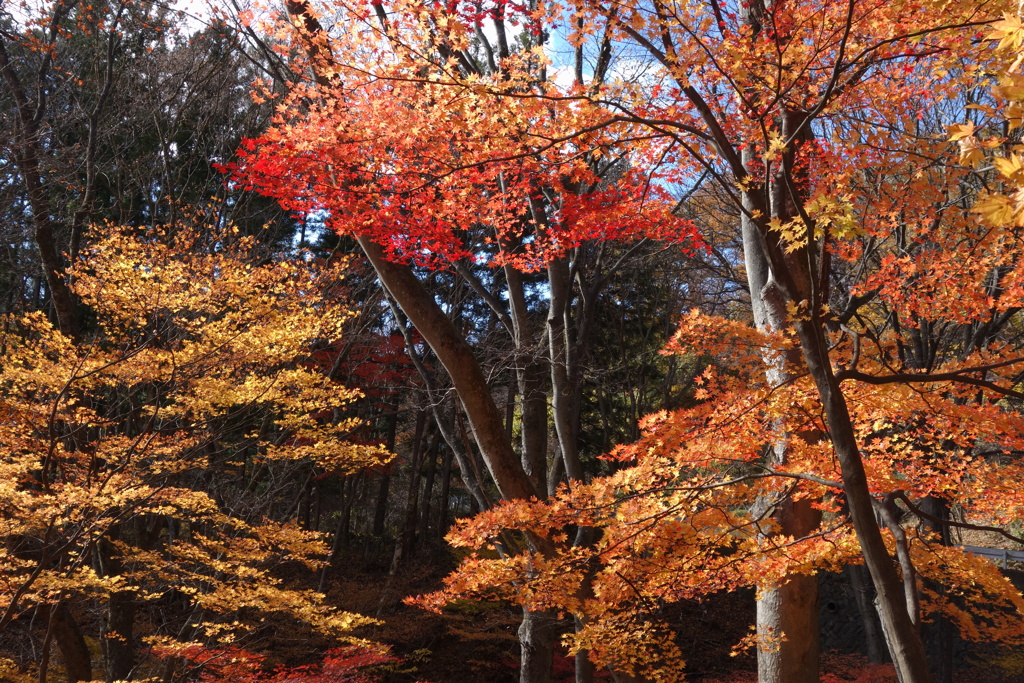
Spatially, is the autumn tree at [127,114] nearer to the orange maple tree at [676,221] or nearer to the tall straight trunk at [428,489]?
the orange maple tree at [676,221]

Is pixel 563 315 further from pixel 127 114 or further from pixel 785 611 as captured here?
pixel 127 114

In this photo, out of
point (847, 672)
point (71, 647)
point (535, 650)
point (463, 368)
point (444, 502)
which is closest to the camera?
point (463, 368)

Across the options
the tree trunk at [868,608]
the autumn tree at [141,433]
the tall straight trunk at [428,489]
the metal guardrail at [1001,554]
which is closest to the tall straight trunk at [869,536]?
the autumn tree at [141,433]

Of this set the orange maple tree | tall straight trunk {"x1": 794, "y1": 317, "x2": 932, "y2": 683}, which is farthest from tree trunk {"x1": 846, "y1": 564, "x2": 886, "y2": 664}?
tall straight trunk {"x1": 794, "y1": 317, "x2": 932, "y2": 683}

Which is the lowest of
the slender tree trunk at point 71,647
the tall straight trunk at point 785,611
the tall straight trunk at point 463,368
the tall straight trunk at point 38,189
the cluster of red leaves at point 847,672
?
the cluster of red leaves at point 847,672

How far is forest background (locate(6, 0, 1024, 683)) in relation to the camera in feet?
13.7

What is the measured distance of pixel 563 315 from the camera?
7832 mm

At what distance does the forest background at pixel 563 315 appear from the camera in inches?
164

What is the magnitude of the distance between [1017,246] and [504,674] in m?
10.8

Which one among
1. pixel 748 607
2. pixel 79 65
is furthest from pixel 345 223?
pixel 748 607

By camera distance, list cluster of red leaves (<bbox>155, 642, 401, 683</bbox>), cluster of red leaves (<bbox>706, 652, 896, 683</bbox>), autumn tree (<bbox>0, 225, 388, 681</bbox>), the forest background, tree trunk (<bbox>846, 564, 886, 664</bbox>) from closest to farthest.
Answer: the forest background < autumn tree (<bbox>0, 225, 388, 681</bbox>) < cluster of red leaves (<bbox>155, 642, 401, 683</bbox>) < cluster of red leaves (<bbox>706, 652, 896, 683</bbox>) < tree trunk (<bbox>846, 564, 886, 664</bbox>)

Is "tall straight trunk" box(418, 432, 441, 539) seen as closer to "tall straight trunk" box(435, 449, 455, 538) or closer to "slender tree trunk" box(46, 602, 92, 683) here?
"tall straight trunk" box(435, 449, 455, 538)

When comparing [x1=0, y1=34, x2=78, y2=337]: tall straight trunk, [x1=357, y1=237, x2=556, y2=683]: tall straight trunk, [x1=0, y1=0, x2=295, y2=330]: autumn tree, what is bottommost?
[x1=357, y1=237, x2=556, y2=683]: tall straight trunk

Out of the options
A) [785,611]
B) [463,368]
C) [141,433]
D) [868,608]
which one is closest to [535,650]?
[785,611]
